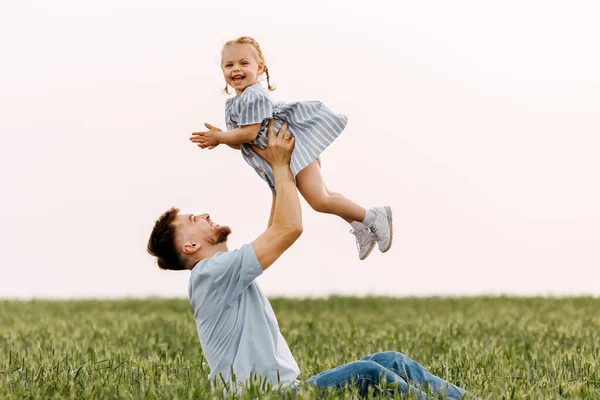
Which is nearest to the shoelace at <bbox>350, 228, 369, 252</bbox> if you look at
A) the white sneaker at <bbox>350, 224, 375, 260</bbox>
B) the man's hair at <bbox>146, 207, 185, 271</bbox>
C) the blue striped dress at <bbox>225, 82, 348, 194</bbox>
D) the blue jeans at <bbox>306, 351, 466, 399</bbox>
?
the white sneaker at <bbox>350, 224, 375, 260</bbox>

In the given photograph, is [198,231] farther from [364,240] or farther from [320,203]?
[364,240]

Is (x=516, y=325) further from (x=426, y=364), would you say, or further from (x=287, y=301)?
(x=287, y=301)

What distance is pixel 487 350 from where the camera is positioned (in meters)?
9.22

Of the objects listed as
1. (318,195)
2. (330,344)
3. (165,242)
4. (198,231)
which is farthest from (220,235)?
(330,344)

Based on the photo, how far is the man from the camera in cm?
545

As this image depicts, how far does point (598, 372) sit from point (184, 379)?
12.3 feet

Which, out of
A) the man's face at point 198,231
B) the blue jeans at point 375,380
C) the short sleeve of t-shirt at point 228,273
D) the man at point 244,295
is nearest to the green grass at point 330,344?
the blue jeans at point 375,380

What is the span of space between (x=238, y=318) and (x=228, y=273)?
1.12 feet

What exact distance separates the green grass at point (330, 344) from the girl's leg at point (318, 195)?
60.3 inches

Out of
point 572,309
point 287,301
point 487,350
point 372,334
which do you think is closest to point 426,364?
point 487,350

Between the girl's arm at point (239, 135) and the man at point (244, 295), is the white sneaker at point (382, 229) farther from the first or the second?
the girl's arm at point (239, 135)

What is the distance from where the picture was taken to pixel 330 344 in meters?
10.1

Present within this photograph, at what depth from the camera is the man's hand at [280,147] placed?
596 centimetres

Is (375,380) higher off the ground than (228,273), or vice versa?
(228,273)
